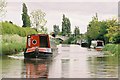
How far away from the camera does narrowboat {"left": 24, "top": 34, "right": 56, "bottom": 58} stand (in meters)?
37.2

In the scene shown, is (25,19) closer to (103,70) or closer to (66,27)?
(103,70)

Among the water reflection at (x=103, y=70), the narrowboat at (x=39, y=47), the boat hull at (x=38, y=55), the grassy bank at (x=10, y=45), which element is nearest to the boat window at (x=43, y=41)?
the narrowboat at (x=39, y=47)

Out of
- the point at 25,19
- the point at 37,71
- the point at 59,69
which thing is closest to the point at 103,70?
the point at 59,69

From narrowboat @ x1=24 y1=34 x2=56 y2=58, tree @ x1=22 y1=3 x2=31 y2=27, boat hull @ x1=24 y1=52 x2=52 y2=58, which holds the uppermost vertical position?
tree @ x1=22 y1=3 x2=31 y2=27

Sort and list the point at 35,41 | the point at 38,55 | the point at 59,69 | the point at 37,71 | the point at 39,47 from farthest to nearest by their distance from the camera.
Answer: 1. the point at 35,41
2. the point at 39,47
3. the point at 38,55
4. the point at 59,69
5. the point at 37,71

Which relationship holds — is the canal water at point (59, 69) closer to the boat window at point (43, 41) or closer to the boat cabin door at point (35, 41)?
the boat window at point (43, 41)

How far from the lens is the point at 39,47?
4000 centimetres

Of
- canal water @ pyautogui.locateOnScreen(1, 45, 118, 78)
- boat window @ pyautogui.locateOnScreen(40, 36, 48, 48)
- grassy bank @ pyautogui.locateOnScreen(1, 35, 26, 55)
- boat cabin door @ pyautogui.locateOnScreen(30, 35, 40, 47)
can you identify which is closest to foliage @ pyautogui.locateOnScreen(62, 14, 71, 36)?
grassy bank @ pyautogui.locateOnScreen(1, 35, 26, 55)

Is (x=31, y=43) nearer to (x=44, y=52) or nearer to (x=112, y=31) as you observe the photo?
(x=44, y=52)

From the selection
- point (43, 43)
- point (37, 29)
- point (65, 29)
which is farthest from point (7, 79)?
point (65, 29)

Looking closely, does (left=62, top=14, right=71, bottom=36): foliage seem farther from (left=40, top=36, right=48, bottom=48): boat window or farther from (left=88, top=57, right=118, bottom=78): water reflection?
(left=88, top=57, right=118, bottom=78): water reflection

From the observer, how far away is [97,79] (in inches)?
724

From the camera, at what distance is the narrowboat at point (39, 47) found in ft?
122

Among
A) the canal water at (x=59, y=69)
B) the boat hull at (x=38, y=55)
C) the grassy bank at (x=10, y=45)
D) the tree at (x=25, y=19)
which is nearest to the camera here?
the canal water at (x=59, y=69)
